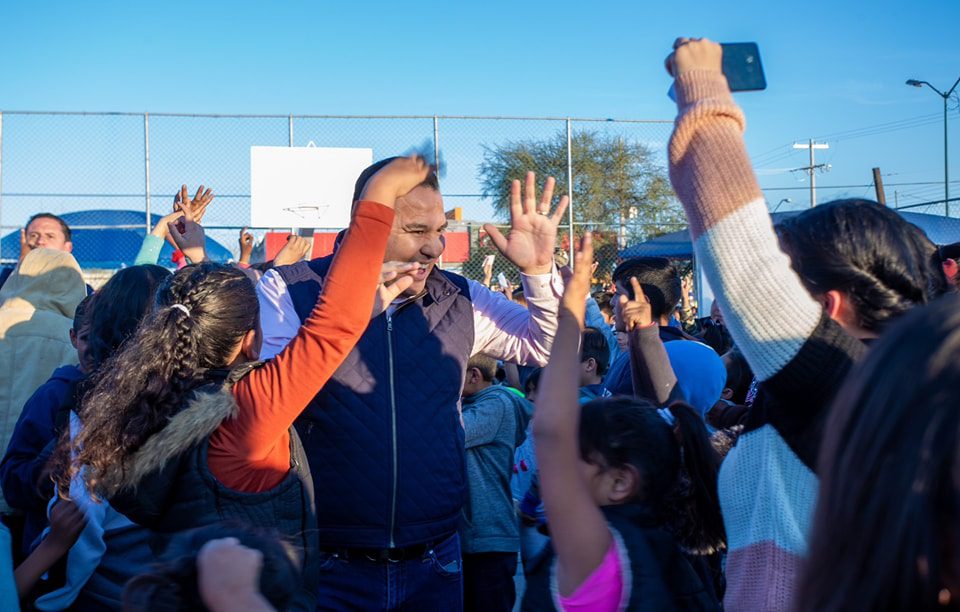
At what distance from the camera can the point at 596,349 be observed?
4375mm

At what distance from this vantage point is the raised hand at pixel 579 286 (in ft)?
5.34

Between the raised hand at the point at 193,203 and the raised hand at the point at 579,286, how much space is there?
8.71 feet

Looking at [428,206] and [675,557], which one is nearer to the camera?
[675,557]

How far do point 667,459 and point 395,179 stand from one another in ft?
3.00

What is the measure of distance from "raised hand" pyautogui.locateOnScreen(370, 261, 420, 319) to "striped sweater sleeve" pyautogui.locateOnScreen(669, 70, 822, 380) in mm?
1049

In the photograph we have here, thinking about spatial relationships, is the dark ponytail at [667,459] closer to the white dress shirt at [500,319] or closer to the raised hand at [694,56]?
the white dress shirt at [500,319]

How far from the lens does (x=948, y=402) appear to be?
2.52 ft

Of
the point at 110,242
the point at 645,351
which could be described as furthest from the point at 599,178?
the point at 645,351

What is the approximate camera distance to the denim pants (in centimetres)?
240

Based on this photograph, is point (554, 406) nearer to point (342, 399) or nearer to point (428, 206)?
point (342, 399)

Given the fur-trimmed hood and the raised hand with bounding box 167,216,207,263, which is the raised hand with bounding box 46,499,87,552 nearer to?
the fur-trimmed hood

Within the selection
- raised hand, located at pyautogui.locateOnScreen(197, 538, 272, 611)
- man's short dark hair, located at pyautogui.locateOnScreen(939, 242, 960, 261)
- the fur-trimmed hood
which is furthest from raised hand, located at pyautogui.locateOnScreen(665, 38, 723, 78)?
man's short dark hair, located at pyautogui.locateOnScreen(939, 242, 960, 261)

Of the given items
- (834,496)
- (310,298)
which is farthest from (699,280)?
(834,496)

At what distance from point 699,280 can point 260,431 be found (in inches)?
341
